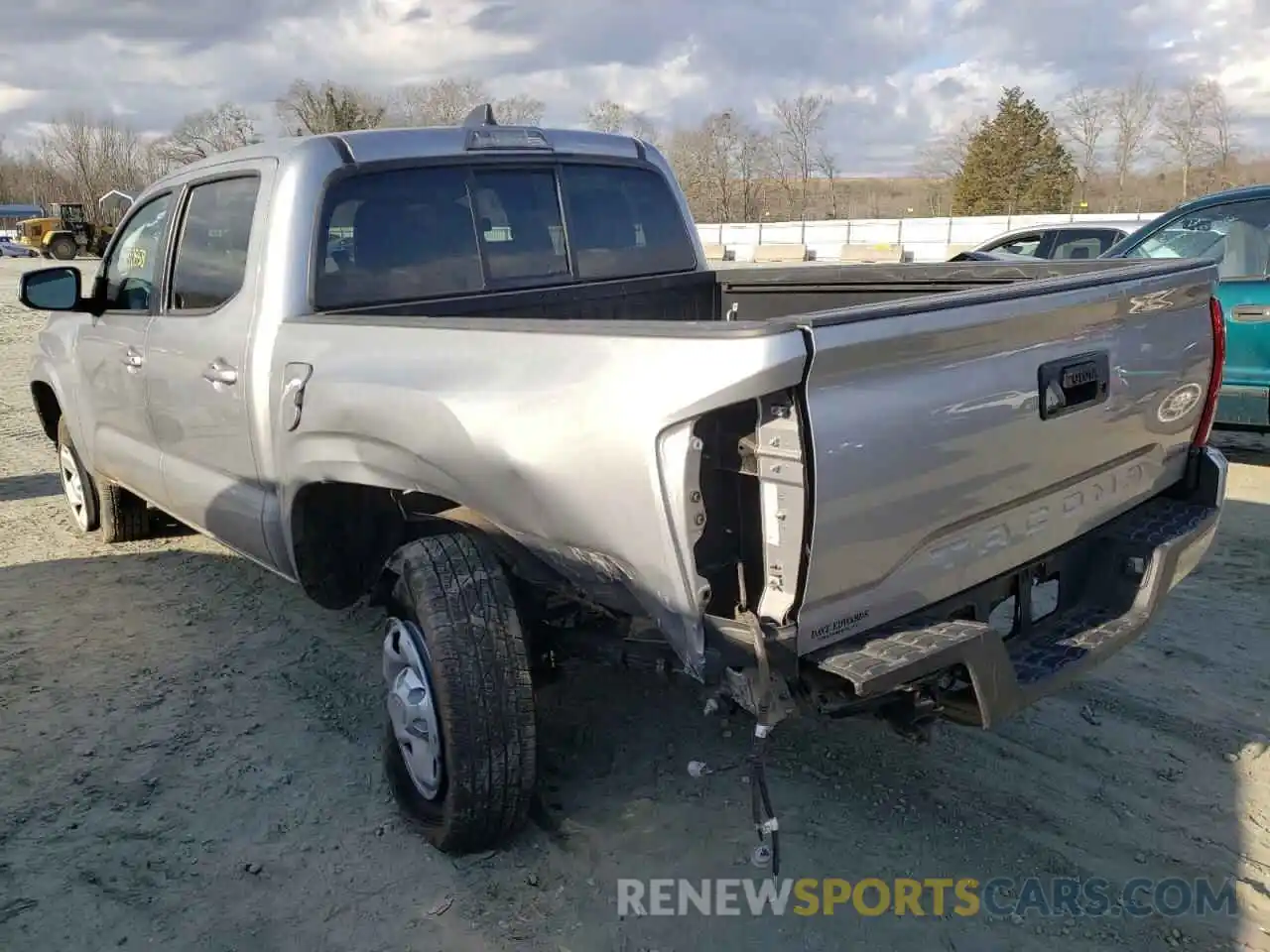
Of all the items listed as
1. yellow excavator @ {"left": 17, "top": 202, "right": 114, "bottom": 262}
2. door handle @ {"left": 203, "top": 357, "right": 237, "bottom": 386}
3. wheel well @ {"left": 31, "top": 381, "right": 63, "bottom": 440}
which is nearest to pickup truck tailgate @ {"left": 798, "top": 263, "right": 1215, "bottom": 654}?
door handle @ {"left": 203, "top": 357, "right": 237, "bottom": 386}

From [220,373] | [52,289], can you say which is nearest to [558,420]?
[220,373]

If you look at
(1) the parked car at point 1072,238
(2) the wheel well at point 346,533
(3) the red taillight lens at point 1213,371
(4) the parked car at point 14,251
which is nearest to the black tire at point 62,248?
(4) the parked car at point 14,251

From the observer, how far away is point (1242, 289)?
680cm

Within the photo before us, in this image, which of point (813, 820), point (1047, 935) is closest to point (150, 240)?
point (813, 820)

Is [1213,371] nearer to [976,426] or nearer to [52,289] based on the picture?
[976,426]

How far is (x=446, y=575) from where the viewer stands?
2.95 metres

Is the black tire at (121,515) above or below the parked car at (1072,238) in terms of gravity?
below

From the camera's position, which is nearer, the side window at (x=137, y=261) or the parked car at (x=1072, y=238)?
the side window at (x=137, y=261)

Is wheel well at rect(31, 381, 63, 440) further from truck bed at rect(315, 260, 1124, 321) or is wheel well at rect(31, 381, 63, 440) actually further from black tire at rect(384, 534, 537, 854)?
black tire at rect(384, 534, 537, 854)

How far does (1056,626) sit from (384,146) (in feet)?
9.33

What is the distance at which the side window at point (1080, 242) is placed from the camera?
1109 cm

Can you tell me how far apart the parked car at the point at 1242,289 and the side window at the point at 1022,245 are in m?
4.77

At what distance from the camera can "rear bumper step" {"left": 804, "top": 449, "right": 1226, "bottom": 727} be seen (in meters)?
2.36

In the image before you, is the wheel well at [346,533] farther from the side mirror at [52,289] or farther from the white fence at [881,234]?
the white fence at [881,234]
